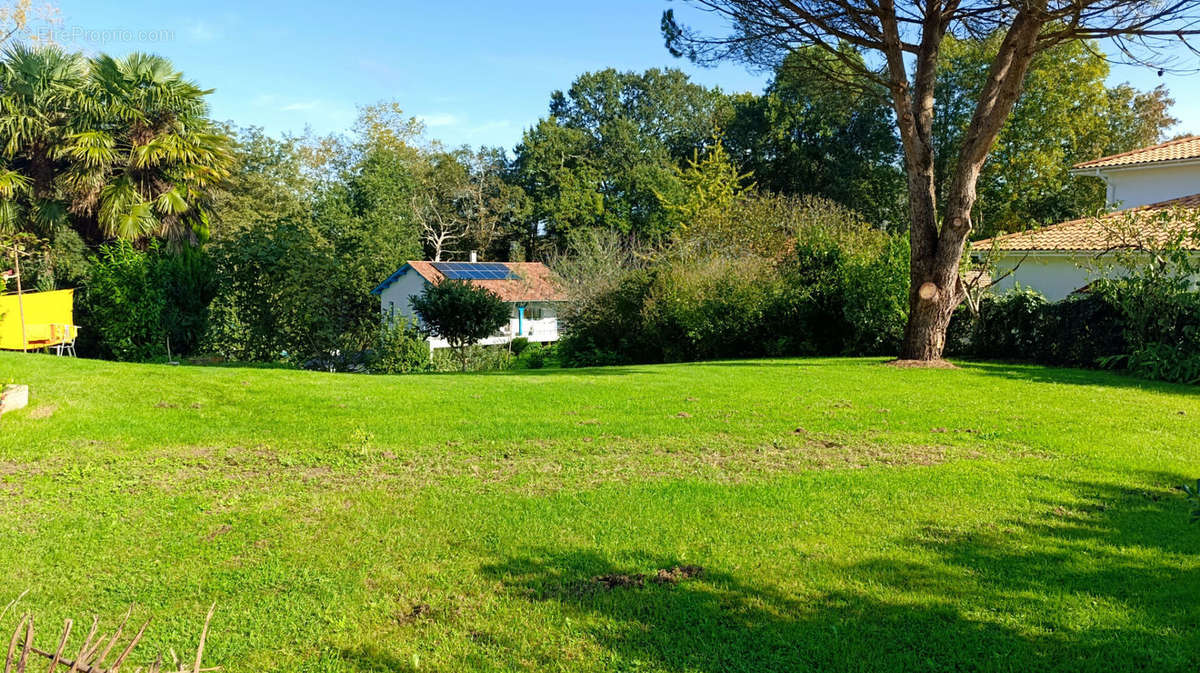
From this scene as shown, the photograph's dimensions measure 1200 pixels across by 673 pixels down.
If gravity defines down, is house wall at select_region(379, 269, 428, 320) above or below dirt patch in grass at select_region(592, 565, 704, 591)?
above

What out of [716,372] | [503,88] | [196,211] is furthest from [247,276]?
[503,88]

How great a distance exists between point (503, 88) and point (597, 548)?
34011 mm

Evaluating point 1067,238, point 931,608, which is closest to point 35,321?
point 931,608

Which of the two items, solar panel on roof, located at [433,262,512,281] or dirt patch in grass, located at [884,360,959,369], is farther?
solar panel on roof, located at [433,262,512,281]

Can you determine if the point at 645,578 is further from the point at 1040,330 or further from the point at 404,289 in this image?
the point at 404,289

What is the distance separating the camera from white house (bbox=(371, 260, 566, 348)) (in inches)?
1340

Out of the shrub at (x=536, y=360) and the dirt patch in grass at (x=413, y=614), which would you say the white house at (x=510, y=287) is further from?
the dirt patch in grass at (x=413, y=614)

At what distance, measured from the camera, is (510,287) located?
1417 inches

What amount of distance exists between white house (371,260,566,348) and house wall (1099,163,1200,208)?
21383 millimetres

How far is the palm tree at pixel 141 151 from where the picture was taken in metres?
20.0

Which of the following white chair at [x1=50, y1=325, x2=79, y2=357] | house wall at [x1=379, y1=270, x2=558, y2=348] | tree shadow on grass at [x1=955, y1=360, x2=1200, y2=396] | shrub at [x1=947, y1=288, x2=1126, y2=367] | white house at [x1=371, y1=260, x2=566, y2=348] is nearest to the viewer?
tree shadow on grass at [x1=955, y1=360, x2=1200, y2=396]

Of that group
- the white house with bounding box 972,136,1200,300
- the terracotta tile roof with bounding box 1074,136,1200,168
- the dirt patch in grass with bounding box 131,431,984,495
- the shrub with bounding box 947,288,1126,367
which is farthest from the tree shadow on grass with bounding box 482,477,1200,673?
the terracotta tile roof with bounding box 1074,136,1200,168

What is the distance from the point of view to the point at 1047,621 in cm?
352

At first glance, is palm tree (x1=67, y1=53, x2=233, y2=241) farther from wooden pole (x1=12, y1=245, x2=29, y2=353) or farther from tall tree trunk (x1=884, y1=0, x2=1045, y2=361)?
tall tree trunk (x1=884, y1=0, x2=1045, y2=361)
